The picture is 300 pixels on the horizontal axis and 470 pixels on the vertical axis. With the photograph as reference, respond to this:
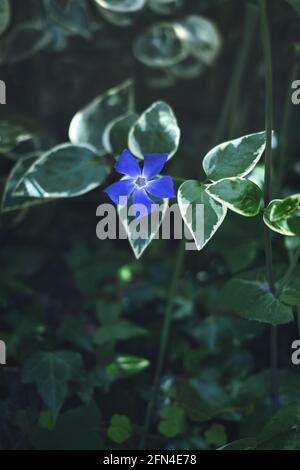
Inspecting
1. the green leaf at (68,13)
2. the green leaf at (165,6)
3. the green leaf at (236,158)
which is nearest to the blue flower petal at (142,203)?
A: the green leaf at (236,158)

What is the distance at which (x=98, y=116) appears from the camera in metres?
1.37

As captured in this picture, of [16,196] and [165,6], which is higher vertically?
[165,6]

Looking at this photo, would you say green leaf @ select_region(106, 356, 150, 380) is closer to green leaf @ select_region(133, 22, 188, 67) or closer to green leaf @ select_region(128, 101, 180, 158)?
green leaf @ select_region(128, 101, 180, 158)

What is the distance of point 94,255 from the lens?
1572mm

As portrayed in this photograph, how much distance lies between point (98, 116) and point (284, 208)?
553 millimetres

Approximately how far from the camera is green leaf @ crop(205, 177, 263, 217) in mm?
972

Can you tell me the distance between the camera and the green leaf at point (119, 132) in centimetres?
125

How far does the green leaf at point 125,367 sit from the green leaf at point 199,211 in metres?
0.39

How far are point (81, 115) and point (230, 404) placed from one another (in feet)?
2.14

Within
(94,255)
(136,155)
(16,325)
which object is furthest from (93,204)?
(136,155)

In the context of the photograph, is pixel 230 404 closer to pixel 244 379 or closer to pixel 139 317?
pixel 244 379

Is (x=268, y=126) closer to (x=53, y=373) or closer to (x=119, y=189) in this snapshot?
(x=119, y=189)

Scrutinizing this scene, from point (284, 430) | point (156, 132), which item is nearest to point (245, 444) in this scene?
point (284, 430)

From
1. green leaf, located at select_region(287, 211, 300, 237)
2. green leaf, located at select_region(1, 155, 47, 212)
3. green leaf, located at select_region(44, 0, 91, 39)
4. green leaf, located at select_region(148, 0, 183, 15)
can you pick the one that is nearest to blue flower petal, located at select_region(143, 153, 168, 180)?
green leaf, located at select_region(287, 211, 300, 237)
